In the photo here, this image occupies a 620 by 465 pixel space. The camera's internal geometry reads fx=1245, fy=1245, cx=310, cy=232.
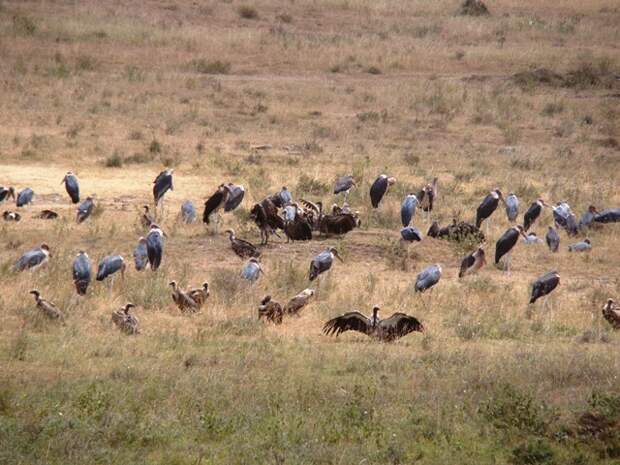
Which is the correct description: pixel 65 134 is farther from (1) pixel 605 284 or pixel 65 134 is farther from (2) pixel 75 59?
(1) pixel 605 284

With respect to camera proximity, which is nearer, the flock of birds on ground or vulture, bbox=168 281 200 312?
the flock of birds on ground

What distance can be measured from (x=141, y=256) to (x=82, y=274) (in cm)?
126

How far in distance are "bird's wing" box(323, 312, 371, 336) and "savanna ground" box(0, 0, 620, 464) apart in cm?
16

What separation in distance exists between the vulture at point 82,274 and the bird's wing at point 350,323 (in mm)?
2422

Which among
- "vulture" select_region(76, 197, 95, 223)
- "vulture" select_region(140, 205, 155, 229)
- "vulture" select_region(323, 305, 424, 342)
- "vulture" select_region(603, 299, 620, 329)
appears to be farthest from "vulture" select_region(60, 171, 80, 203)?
"vulture" select_region(603, 299, 620, 329)

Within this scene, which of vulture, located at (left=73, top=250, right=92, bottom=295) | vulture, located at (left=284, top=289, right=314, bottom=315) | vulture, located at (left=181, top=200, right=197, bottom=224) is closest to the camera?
vulture, located at (left=284, top=289, right=314, bottom=315)

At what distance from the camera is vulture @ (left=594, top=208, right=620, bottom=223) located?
15.1m

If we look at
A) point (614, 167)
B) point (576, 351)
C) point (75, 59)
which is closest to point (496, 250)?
point (576, 351)

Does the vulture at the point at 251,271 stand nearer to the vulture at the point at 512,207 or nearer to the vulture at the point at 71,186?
the vulture at the point at 71,186

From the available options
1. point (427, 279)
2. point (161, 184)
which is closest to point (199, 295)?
point (427, 279)

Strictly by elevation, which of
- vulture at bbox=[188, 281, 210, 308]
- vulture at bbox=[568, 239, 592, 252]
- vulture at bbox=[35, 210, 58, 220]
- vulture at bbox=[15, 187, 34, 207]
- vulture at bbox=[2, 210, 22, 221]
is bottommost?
vulture at bbox=[568, 239, 592, 252]

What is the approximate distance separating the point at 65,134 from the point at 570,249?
982 centimetres

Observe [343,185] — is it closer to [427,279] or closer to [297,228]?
[297,228]

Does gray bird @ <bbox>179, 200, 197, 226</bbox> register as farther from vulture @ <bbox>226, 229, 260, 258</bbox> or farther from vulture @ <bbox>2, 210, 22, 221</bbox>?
vulture @ <bbox>226, 229, 260, 258</bbox>
